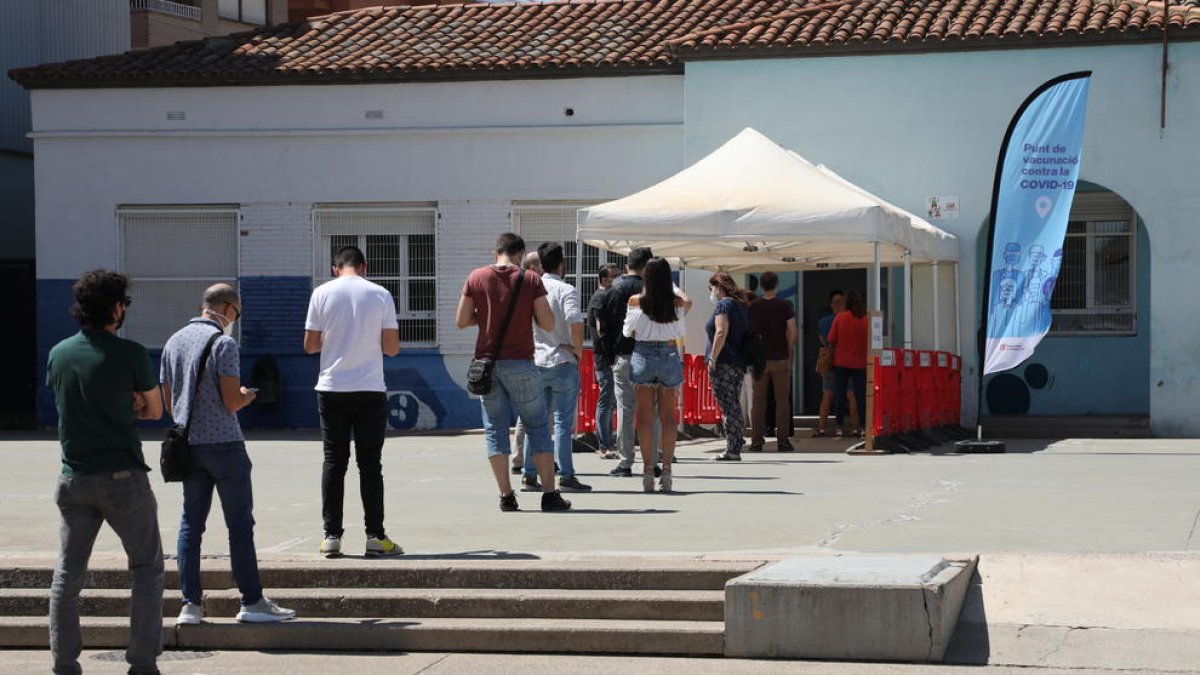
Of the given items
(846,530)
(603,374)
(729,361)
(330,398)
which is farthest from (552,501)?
(729,361)

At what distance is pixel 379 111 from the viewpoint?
22781 mm

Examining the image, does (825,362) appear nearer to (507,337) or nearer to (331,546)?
(507,337)

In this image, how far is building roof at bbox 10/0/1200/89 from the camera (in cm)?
2064

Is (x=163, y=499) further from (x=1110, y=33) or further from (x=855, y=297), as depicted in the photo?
(x=1110, y=33)

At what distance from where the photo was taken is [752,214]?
644 inches

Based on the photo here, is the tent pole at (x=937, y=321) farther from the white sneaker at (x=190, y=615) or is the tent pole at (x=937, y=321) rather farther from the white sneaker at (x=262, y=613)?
the white sneaker at (x=190, y=615)

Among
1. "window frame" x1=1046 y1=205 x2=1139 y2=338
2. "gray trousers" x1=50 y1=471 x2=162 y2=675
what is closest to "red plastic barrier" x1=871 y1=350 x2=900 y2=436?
"window frame" x1=1046 y1=205 x2=1139 y2=338

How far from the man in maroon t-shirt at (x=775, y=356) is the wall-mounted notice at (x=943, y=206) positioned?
4.03 meters

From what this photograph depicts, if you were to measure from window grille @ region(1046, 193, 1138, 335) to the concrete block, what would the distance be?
14.5 meters

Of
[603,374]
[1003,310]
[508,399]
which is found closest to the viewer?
[508,399]

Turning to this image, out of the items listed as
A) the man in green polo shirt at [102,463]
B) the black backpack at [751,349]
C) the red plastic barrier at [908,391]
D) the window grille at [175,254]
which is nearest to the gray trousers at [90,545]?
the man in green polo shirt at [102,463]

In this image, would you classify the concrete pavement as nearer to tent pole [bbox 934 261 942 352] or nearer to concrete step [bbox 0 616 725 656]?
concrete step [bbox 0 616 725 656]

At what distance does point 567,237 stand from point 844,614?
48.6 ft

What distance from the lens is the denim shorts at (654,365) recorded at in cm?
1250
